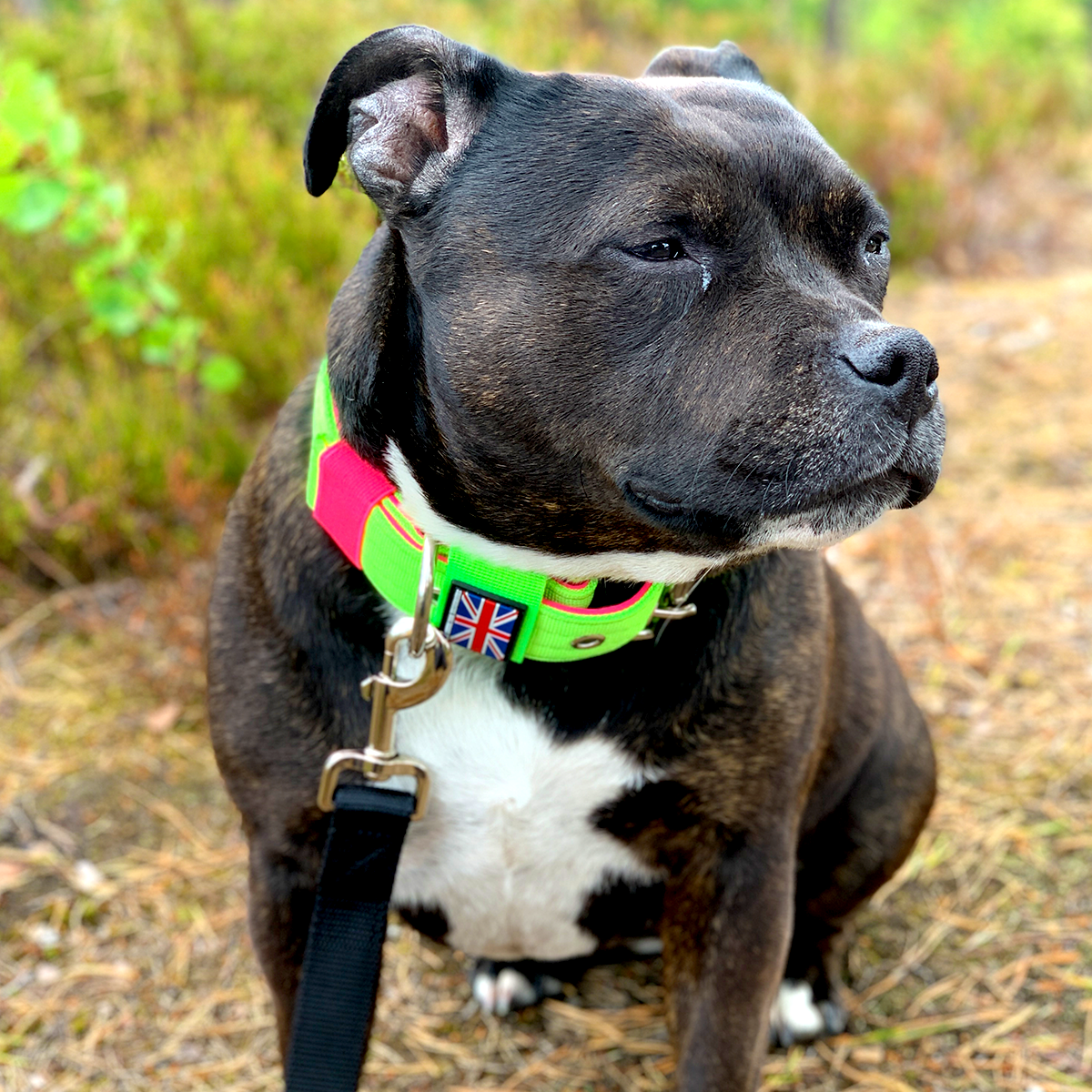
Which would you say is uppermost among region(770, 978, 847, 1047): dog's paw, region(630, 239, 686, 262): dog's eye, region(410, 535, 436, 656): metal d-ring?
region(630, 239, 686, 262): dog's eye

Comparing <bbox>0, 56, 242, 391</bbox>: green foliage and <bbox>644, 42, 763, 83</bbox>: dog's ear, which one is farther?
<bbox>0, 56, 242, 391</bbox>: green foliage

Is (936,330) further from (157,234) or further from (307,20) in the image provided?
(307,20)

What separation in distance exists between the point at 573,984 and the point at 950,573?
2.12 m

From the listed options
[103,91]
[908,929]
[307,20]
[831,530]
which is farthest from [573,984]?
[307,20]

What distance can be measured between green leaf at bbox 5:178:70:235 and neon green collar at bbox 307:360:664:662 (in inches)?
84.9

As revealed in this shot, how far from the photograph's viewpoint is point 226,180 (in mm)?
5523

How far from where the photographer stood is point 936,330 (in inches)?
241

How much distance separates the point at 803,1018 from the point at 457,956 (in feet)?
2.73

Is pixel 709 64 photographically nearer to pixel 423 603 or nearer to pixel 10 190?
pixel 423 603

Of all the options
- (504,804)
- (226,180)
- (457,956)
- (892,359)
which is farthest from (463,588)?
(226,180)

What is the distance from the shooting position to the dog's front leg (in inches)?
83.7

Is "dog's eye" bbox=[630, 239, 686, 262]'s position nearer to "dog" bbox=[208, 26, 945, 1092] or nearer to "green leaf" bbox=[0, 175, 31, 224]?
"dog" bbox=[208, 26, 945, 1092]

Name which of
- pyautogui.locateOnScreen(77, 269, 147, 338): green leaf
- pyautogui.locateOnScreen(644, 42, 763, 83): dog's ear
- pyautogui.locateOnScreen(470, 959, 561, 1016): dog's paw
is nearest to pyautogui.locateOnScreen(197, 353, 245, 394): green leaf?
pyautogui.locateOnScreen(77, 269, 147, 338): green leaf

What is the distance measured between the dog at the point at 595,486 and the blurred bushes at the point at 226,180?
0.45 meters
